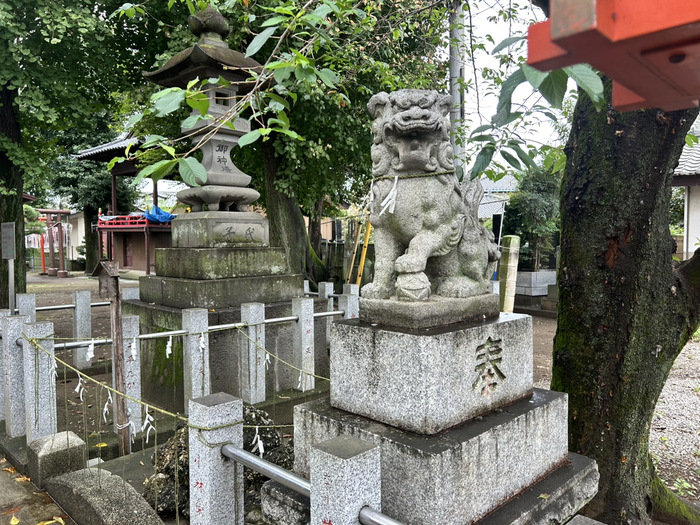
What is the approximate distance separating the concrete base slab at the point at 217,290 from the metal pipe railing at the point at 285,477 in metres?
3.21

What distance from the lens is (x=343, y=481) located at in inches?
69.2

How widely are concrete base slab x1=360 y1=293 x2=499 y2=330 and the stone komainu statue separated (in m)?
0.07

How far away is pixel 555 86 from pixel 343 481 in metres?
1.58

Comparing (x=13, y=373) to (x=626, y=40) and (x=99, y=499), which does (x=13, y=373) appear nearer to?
(x=99, y=499)

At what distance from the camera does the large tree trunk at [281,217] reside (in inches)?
410

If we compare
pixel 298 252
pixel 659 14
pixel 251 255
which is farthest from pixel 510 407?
pixel 298 252

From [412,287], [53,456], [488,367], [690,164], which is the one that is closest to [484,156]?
[412,287]

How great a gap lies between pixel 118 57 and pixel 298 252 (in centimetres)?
580

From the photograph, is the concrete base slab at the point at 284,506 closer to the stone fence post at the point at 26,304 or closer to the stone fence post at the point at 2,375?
the stone fence post at the point at 2,375

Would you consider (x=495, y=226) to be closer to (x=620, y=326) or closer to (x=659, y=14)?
(x=620, y=326)

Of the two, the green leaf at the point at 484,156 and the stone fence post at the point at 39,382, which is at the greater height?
the green leaf at the point at 484,156

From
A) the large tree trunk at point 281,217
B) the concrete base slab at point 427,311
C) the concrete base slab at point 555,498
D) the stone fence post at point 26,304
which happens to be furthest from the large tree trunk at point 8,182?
the concrete base slab at point 555,498

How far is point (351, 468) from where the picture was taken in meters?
1.77

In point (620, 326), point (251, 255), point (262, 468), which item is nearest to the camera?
point (262, 468)
